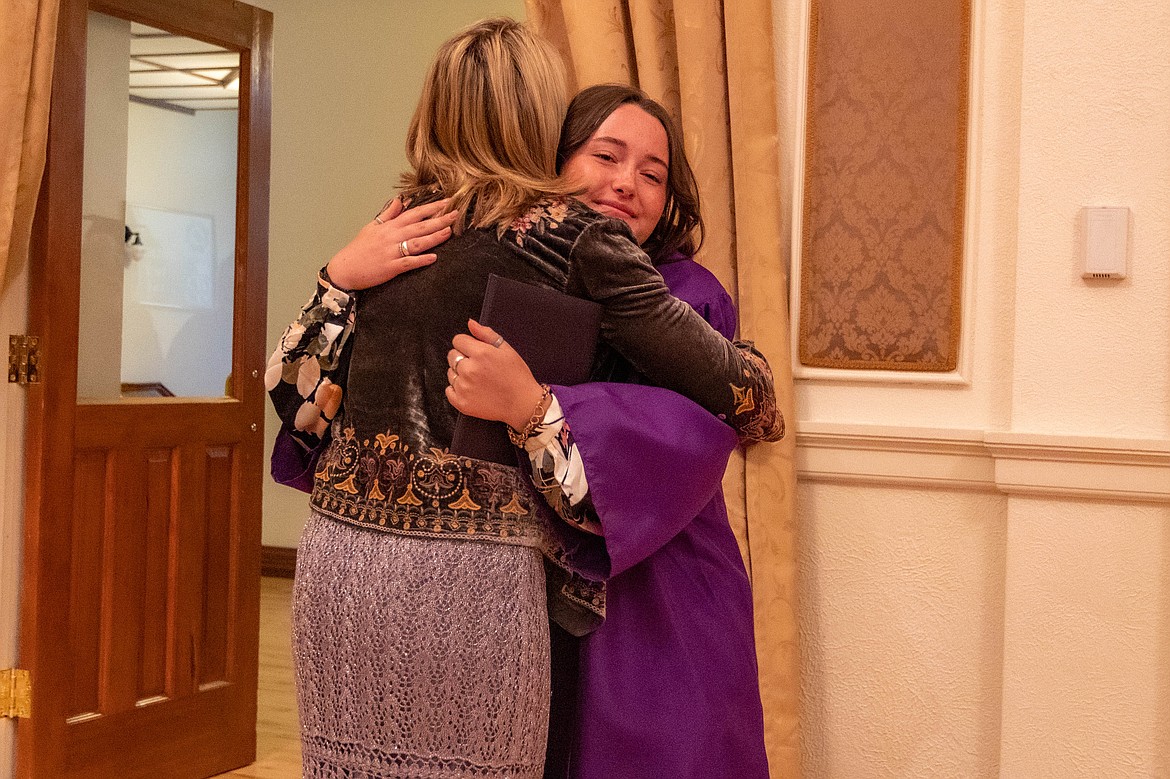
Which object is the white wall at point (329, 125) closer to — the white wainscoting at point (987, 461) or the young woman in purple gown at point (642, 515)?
the white wainscoting at point (987, 461)

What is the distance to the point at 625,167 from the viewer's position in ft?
4.74

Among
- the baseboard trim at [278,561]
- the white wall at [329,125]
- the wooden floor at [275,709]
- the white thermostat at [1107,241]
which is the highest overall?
the white wall at [329,125]

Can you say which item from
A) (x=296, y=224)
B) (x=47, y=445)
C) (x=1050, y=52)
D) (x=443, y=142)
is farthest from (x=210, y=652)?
(x=296, y=224)

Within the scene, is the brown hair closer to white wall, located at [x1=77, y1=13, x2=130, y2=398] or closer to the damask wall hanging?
the damask wall hanging

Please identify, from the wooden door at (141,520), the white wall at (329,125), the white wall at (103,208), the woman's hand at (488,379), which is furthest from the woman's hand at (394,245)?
the white wall at (329,125)

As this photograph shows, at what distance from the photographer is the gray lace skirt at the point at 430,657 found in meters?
1.15

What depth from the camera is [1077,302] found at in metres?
1.88

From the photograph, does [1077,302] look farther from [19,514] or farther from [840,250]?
[19,514]

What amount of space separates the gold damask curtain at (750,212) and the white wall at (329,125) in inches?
156

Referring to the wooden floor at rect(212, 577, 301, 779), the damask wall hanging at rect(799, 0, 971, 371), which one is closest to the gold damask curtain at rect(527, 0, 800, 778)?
the damask wall hanging at rect(799, 0, 971, 371)

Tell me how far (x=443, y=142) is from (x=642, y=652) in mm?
643

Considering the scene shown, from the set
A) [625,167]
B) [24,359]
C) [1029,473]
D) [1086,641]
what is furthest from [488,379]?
[24,359]

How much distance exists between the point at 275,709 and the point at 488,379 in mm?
3157

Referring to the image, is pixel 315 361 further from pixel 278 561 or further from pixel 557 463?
pixel 278 561
